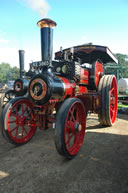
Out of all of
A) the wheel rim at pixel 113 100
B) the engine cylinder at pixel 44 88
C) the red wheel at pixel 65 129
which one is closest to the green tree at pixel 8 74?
the wheel rim at pixel 113 100

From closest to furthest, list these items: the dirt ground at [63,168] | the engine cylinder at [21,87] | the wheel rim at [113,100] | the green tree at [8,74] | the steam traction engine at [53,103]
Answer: the dirt ground at [63,168] < the steam traction engine at [53,103] < the wheel rim at [113,100] < the engine cylinder at [21,87] < the green tree at [8,74]

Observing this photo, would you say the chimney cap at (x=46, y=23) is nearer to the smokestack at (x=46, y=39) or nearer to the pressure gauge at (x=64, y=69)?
the smokestack at (x=46, y=39)

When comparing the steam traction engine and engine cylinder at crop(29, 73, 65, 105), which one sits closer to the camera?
the steam traction engine

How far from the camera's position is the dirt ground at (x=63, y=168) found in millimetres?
1676

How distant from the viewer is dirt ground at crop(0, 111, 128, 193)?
1.68 m

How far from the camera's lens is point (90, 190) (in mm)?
1634

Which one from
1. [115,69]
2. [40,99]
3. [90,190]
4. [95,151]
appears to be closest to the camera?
[90,190]

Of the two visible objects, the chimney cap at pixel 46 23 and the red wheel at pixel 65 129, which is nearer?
the red wheel at pixel 65 129

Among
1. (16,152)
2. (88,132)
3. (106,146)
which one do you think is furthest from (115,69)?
(16,152)

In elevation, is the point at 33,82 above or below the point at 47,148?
above

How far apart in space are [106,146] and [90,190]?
1309mm

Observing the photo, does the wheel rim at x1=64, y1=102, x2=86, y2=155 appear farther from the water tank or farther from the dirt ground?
the water tank

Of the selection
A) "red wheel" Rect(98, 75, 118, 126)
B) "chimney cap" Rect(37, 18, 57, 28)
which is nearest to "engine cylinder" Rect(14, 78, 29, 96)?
"red wheel" Rect(98, 75, 118, 126)

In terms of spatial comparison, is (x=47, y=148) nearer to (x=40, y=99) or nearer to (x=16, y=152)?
(x=16, y=152)
